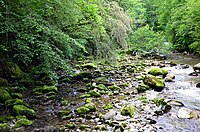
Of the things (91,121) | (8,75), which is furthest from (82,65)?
(91,121)

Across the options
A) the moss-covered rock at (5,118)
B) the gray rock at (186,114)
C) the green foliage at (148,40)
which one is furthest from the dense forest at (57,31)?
the gray rock at (186,114)

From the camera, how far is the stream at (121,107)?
5.03 metres

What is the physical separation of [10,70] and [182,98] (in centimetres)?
548

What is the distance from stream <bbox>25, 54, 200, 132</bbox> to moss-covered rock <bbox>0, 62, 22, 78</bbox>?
1.32 meters

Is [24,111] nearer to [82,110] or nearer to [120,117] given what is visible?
[82,110]

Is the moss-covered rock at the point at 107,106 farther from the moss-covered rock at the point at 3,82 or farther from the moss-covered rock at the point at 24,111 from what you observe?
the moss-covered rock at the point at 3,82

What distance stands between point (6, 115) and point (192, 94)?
5.33 meters

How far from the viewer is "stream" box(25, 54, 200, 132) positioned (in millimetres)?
5031

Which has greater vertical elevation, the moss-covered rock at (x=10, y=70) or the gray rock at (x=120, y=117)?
the moss-covered rock at (x=10, y=70)

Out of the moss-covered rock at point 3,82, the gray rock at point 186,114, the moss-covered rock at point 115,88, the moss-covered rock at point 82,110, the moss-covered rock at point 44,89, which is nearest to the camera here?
the gray rock at point 186,114

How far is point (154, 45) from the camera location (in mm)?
16641

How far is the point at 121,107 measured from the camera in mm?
6277

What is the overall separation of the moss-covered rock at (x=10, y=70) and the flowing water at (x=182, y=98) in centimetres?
482

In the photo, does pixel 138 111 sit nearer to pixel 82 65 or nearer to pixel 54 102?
pixel 54 102
